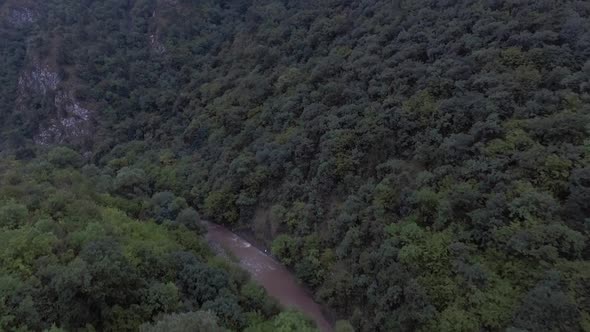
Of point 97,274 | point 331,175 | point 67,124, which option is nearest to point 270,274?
point 331,175

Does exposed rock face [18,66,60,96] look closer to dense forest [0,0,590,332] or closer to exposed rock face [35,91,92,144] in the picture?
dense forest [0,0,590,332]

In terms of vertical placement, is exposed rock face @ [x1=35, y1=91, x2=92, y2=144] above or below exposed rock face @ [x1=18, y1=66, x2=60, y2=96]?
below

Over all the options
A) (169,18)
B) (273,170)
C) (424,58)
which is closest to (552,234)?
(424,58)

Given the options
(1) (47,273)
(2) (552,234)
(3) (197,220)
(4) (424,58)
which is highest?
(1) (47,273)

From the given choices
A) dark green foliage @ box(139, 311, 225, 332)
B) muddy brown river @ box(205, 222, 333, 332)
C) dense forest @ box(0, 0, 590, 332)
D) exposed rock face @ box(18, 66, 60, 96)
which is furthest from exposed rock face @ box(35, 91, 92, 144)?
dark green foliage @ box(139, 311, 225, 332)

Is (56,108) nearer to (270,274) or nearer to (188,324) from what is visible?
(270,274)

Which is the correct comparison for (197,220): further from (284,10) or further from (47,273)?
(284,10)
